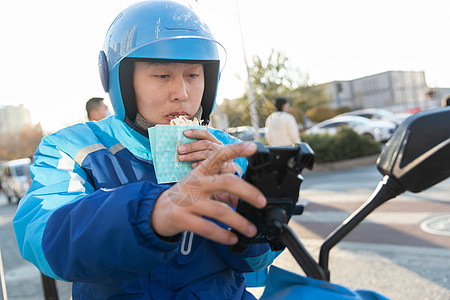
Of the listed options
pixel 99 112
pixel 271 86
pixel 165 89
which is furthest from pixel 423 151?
pixel 271 86

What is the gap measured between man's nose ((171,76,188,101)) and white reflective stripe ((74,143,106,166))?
1.02 feet

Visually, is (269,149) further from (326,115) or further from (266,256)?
(326,115)

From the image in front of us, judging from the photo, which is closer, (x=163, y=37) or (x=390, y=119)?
(x=163, y=37)

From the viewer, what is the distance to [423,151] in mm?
843

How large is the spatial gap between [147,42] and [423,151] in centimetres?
95

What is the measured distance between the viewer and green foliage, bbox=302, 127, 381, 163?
12484 millimetres

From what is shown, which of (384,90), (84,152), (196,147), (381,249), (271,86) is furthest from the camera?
(384,90)

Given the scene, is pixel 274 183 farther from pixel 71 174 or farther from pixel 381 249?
pixel 381 249

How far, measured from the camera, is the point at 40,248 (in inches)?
36.3

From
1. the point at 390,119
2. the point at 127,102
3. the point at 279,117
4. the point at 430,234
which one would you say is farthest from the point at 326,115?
the point at 127,102

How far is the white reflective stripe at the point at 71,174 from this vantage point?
1.16 metres

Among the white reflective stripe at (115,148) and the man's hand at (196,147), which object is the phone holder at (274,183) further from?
the white reflective stripe at (115,148)

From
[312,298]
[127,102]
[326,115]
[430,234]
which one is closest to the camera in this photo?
[312,298]

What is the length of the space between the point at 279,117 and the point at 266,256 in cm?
626
